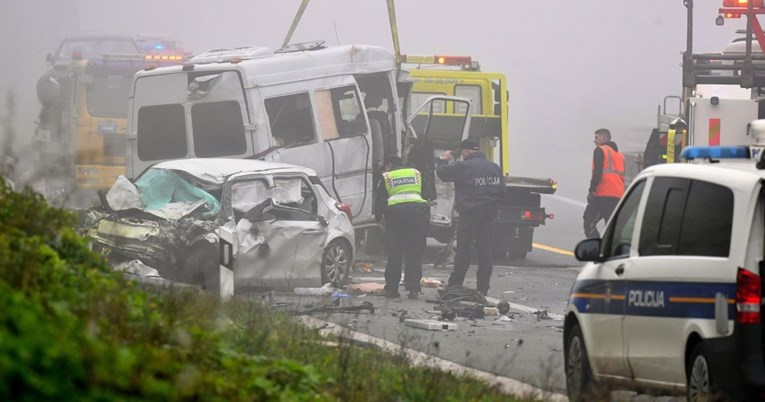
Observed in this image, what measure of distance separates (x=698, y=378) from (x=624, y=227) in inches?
58.1

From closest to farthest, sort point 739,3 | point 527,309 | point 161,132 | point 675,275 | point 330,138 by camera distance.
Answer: point 675,275 < point 527,309 < point 739,3 < point 161,132 < point 330,138

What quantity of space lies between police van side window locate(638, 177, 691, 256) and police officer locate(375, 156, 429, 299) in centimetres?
785

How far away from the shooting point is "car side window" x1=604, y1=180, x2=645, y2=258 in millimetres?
8023

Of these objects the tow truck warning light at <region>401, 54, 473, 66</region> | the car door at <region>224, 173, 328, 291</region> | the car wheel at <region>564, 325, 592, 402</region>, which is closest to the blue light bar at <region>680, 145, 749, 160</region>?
the car wheel at <region>564, 325, 592, 402</region>

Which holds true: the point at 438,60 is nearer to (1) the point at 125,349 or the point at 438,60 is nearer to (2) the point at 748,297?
(2) the point at 748,297

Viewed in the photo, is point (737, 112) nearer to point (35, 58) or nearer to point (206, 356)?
point (206, 356)

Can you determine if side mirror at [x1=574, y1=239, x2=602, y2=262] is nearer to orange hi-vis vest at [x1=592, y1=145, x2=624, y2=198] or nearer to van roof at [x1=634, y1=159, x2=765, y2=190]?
van roof at [x1=634, y1=159, x2=765, y2=190]

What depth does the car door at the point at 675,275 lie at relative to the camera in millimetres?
6836

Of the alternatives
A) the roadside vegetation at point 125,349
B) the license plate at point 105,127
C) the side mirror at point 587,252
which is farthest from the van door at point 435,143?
the roadside vegetation at point 125,349

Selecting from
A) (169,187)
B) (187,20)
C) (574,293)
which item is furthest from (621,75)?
(574,293)

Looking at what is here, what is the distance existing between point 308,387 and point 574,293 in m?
3.34

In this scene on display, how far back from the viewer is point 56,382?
11.8 ft

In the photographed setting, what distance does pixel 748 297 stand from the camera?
258 inches

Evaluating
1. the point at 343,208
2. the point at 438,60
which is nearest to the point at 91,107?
the point at 438,60
